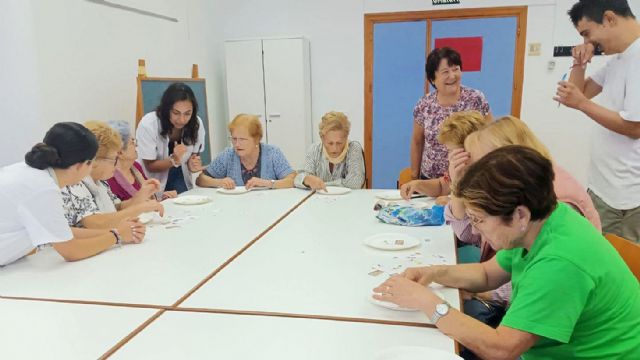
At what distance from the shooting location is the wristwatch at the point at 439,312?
122 centimetres

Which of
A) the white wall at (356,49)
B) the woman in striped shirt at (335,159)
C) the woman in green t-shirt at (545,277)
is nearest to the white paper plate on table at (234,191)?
the woman in striped shirt at (335,159)

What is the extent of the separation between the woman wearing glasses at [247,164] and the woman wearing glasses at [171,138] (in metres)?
0.18

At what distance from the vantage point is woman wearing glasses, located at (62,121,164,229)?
2119mm

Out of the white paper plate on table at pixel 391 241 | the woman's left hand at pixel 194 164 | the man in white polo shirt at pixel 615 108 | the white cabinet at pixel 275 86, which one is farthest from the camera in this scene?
the white cabinet at pixel 275 86

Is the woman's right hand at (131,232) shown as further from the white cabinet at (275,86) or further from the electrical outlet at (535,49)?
the electrical outlet at (535,49)

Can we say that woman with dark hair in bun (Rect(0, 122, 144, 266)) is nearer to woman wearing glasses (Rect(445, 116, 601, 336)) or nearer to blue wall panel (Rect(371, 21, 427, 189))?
woman wearing glasses (Rect(445, 116, 601, 336))

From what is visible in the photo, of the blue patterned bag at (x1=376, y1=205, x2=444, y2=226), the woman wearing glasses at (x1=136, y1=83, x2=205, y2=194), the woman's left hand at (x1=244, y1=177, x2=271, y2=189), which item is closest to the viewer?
the blue patterned bag at (x1=376, y1=205, x2=444, y2=226)

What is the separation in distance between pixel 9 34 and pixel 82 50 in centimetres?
52

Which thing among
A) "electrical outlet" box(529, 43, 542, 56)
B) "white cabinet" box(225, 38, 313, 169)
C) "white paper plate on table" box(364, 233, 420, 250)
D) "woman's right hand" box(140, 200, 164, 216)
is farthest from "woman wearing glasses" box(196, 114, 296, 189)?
"electrical outlet" box(529, 43, 542, 56)

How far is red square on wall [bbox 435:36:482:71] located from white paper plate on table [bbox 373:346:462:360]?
442cm

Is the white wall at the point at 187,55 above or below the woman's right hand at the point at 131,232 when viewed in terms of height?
above

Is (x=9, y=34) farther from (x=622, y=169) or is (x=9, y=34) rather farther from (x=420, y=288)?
(x=622, y=169)

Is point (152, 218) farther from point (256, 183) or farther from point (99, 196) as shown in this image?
point (256, 183)

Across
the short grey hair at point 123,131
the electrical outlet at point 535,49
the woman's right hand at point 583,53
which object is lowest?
the short grey hair at point 123,131
